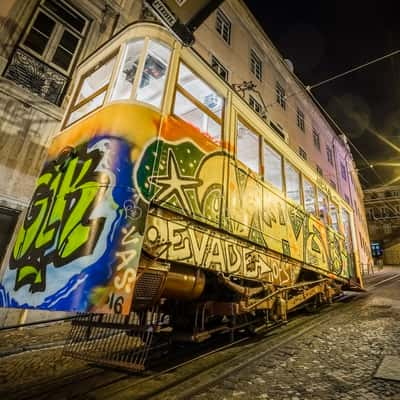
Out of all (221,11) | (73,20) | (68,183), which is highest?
(221,11)

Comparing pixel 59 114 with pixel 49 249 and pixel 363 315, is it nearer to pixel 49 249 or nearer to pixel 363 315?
pixel 49 249

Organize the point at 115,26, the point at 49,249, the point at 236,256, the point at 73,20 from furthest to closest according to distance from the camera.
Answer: the point at 115,26
the point at 73,20
the point at 236,256
the point at 49,249

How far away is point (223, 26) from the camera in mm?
12344

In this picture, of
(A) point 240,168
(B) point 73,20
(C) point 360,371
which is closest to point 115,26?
(B) point 73,20

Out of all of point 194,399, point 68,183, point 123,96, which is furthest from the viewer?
point 123,96

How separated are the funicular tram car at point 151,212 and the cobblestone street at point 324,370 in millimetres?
663

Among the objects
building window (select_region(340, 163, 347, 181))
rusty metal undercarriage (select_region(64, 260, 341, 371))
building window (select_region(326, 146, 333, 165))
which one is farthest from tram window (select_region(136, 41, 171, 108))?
building window (select_region(340, 163, 347, 181))

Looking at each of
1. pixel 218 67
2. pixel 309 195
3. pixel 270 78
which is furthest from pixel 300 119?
pixel 309 195

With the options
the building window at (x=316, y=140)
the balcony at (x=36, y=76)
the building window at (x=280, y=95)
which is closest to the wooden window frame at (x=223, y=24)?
the building window at (x=280, y=95)

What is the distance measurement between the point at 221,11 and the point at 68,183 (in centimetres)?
1309

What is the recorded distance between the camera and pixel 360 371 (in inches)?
110

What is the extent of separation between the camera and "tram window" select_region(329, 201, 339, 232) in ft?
25.5

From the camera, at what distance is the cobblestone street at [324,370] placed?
2.37 m

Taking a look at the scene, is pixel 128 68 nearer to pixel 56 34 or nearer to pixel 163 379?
pixel 163 379
